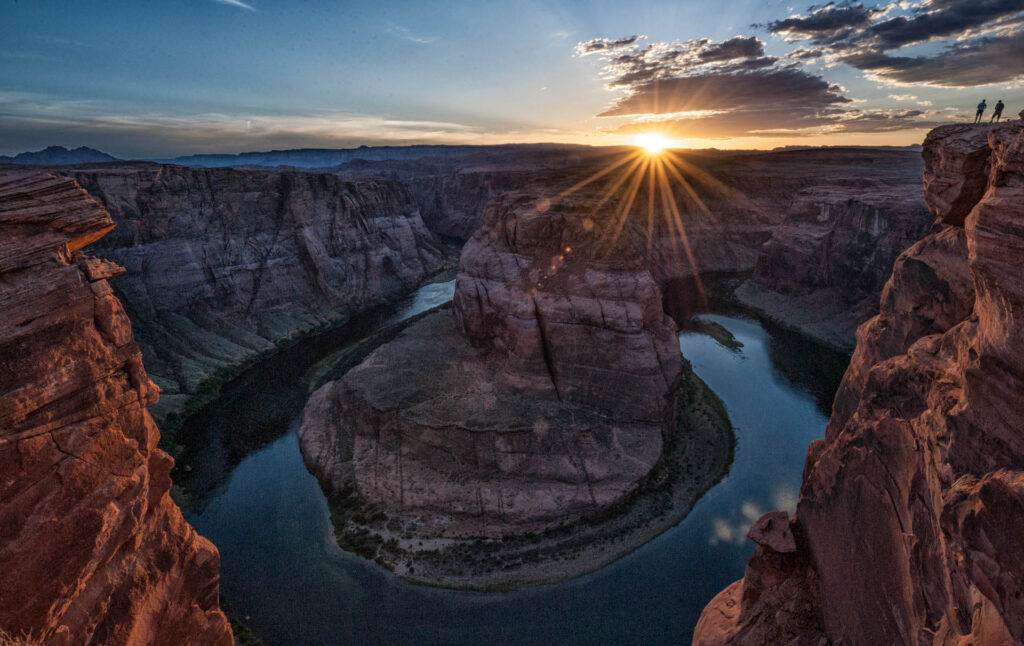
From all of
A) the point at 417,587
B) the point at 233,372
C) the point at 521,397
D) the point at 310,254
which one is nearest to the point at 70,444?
the point at 417,587

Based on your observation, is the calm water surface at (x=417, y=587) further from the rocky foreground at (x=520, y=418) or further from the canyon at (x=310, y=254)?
the canyon at (x=310, y=254)

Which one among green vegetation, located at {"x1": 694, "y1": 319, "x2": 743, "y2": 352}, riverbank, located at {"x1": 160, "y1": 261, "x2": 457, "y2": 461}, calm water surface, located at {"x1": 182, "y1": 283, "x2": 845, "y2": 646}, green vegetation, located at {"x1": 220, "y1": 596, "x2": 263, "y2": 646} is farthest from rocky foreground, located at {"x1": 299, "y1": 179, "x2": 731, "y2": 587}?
green vegetation, located at {"x1": 694, "y1": 319, "x2": 743, "y2": 352}

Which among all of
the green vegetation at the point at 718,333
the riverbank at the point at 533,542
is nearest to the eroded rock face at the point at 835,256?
the green vegetation at the point at 718,333

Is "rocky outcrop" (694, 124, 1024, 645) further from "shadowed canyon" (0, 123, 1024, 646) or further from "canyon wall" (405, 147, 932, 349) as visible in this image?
"canyon wall" (405, 147, 932, 349)

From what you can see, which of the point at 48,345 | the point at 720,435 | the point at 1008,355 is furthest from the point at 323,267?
the point at 1008,355

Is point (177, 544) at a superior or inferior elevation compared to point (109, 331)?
inferior

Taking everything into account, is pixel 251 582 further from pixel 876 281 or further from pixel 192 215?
pixel 876 281
